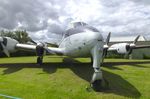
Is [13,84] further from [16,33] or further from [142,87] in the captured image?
[16,33]

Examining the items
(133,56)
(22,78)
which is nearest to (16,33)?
(133,56)

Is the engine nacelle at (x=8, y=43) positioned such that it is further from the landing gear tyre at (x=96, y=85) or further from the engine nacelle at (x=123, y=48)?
the landing gear tyre at (x=96, y=85)

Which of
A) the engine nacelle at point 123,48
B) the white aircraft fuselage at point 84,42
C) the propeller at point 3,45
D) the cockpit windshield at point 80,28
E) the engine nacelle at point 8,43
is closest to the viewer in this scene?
the white aircraft fuselage at point 84,42

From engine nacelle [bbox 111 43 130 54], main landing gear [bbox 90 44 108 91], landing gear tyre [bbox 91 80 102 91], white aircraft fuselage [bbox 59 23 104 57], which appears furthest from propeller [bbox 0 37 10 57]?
engine nacelle [bbox 111 43 130 54]

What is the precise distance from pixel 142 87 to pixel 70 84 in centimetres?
406

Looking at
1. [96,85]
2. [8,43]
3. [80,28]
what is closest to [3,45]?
[8,43]

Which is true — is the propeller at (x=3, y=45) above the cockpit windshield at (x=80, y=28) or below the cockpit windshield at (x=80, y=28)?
below

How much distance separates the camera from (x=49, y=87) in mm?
12406

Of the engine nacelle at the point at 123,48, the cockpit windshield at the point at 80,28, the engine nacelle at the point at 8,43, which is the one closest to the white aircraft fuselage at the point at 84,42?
the cockpit windshield at the point at 80,28

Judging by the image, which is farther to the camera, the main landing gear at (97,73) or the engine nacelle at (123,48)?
the engine nacelle at (123,48)

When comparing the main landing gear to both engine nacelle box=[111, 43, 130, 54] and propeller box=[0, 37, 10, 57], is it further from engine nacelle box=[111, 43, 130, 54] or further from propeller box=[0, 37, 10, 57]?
engine nacelle box=[111, 43, 130, 54]

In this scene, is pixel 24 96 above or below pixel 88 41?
below

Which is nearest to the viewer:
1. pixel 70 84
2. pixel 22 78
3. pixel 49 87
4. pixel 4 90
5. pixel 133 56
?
pixel 4 90

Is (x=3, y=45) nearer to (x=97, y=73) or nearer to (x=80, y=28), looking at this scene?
(x=80, y=28)
